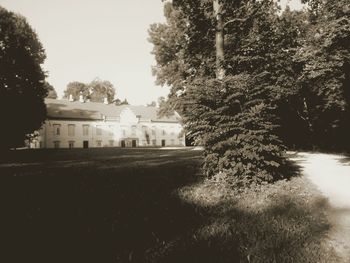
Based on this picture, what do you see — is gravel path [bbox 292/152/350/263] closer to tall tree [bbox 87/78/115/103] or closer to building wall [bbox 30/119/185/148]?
building wall [bbox 30/119/185/148]

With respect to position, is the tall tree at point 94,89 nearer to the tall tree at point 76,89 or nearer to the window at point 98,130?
the tall tree at point 76,89

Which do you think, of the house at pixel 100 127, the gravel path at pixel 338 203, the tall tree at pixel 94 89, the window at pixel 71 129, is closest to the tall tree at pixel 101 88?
the tall tree at pixel 94 89

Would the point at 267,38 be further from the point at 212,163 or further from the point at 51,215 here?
the point at 51,215

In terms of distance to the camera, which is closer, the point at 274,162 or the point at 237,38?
the point at 274,162

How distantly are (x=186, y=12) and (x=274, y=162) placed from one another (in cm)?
918

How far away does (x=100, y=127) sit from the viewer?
64938mm

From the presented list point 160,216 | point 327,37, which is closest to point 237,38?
point 327,37

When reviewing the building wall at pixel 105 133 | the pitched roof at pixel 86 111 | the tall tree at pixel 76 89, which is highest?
the tall tree at pixel 76 89

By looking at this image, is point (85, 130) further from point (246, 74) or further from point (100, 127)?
point (246, 74)

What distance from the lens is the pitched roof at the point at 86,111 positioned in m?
61.0

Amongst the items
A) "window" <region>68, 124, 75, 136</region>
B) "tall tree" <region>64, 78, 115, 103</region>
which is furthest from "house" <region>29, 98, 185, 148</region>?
"tall tree" <region>64, 78, 115, 103</region>

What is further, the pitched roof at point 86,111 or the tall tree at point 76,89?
the tall tree at point 76,89

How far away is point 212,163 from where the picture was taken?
11.1 metres

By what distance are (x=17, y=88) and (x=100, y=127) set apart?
34279mm
